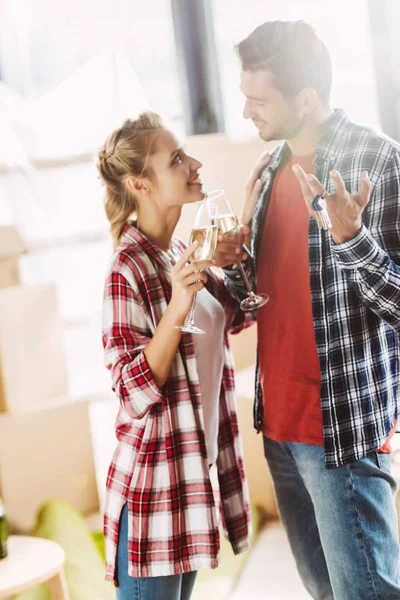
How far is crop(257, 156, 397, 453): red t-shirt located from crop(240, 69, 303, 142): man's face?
6 cm

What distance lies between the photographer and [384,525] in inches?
40.6

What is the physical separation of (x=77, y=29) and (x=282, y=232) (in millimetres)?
980

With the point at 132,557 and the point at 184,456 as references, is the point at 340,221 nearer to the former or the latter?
the point at 184,456

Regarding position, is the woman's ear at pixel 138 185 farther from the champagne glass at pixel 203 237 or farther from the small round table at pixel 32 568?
the small round table at pixel 32 568

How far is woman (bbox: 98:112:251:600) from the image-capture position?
1044 millimetres

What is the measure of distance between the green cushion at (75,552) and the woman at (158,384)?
647mm

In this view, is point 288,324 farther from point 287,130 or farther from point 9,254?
point 9,254

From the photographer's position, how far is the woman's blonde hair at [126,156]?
115 cm

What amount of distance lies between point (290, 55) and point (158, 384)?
0.52 metres

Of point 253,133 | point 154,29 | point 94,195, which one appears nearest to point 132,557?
point 94,195

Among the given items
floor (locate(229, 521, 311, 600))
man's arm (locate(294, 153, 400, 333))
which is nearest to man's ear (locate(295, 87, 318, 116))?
man's arm (locate(294, 153, 400, 333))

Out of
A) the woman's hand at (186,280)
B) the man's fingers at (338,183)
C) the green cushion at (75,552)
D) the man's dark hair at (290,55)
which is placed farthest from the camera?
the green cushion at (75,552)

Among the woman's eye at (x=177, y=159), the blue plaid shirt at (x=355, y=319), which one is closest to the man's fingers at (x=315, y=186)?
the blue plaid shirt at (x=355, y=319)

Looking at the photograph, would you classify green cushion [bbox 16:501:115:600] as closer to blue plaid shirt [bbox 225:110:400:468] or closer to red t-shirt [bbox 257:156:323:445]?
red t-shirt [bbox 257:156:323:445]
